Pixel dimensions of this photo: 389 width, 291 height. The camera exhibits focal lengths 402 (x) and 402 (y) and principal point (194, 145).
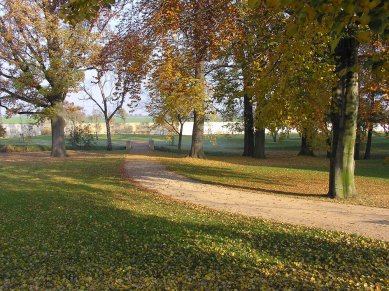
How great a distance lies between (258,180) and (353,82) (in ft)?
19.4

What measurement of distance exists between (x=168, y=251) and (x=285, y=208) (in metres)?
4.72

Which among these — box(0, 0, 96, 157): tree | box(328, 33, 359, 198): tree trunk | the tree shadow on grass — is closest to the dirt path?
the tree shadow on grass

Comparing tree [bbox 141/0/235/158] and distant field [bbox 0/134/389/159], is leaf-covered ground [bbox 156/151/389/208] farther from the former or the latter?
distant field [bbox 0/134/389/159]

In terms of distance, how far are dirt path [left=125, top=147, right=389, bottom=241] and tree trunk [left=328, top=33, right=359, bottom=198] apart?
1.00 m

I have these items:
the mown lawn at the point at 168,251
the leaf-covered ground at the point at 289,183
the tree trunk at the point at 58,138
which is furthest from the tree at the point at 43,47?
the mown lawn at the point at 168,251

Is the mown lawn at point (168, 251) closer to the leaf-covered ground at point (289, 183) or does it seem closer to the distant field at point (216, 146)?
the leaf-covered ground at point (289, 183)

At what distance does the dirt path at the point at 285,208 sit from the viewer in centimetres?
795

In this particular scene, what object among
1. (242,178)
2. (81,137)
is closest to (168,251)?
(242,178)

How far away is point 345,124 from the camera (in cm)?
1073

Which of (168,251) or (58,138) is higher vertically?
(58,138)

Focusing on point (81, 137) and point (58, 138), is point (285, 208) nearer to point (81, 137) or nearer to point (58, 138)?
point (58, 138)

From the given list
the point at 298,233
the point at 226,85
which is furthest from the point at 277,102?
the point at 226,85

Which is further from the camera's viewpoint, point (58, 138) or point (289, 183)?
point (58, 138)

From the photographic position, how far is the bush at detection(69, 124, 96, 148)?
39094 millimetres
